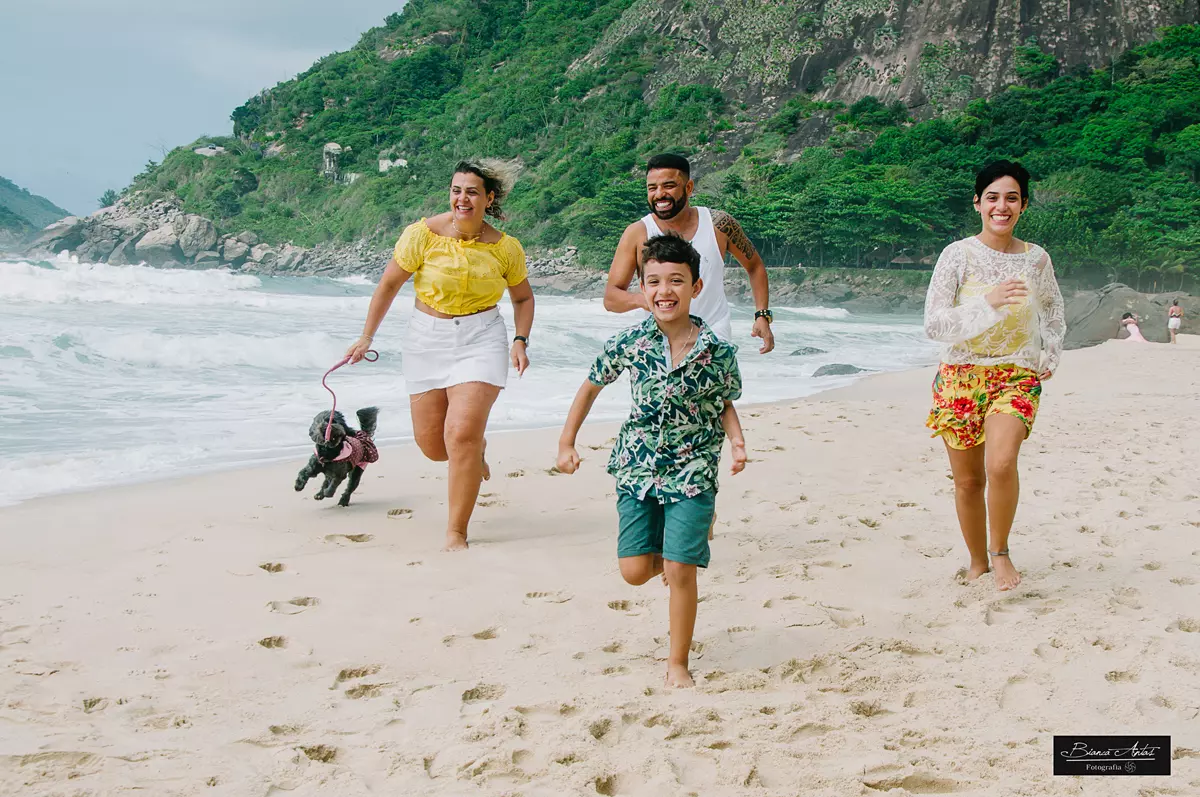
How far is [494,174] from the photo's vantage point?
4531mm

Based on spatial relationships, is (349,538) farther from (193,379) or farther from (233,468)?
(193,379)

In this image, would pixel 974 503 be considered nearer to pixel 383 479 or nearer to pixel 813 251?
pixel 383 479

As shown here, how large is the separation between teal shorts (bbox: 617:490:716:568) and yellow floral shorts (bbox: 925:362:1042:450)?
1.34 meters

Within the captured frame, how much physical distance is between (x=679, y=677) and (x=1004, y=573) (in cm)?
160

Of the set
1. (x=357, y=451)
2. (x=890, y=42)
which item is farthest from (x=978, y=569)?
(x=890, y=42)

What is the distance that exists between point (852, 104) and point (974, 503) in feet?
213

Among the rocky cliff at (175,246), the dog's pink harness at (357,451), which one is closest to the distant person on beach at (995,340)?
the dog's pink harness at (357,451)

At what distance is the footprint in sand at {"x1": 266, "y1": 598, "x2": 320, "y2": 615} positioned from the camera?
3.52 meters

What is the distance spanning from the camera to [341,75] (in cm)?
10944

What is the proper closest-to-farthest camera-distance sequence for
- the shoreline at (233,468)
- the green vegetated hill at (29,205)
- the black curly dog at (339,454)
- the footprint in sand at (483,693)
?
the footprint in sand at (483,693)
the black curly dog at (339,454)
the shoreline at (233,468)
the green vegetated hill at (29,205)

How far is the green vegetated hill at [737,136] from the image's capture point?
1955 inches

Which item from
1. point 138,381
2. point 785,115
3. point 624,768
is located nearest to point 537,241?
point 785,115

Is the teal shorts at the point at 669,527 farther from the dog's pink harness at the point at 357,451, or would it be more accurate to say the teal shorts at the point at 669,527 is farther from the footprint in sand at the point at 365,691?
the dog's pink harness at the point at 357,451

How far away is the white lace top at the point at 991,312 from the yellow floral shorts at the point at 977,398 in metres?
0.04
